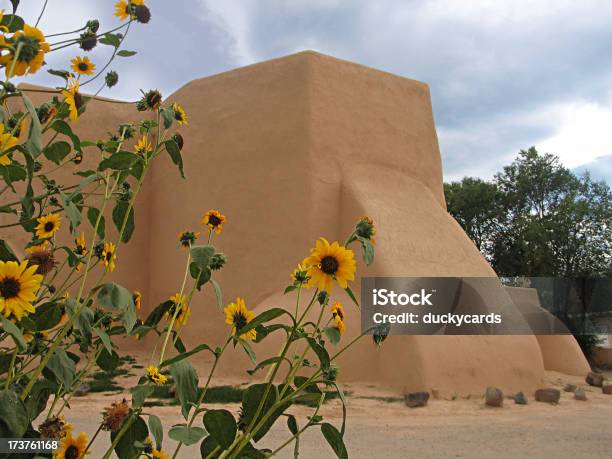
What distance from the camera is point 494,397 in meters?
6.96

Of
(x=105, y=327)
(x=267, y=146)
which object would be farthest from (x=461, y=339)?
(x=105, y=327)

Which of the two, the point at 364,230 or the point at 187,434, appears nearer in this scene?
the point at 187,434

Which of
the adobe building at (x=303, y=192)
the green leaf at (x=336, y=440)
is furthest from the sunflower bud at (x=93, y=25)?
the adobe building at (x=303, y=192)

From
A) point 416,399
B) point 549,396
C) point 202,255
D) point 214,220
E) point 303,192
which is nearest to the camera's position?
point 202,255

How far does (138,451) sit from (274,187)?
807cm

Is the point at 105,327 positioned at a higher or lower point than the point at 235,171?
lower

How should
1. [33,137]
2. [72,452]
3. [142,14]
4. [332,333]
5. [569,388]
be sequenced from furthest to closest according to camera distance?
[569,388] < [142,14] < [332,333] < [72,452] < [33,137]

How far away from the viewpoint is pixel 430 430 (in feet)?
18.3

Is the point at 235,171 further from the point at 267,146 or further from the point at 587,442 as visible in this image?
the point at 587,442

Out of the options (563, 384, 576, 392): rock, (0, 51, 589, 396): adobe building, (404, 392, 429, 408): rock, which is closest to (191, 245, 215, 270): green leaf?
(404, 392, 429, 408): rock

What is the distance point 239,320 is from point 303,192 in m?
7.53

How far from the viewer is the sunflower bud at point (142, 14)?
152cm

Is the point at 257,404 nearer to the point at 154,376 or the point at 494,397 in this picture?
the point at 154,376

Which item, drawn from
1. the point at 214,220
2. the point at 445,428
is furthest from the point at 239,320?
the point at 445,428
